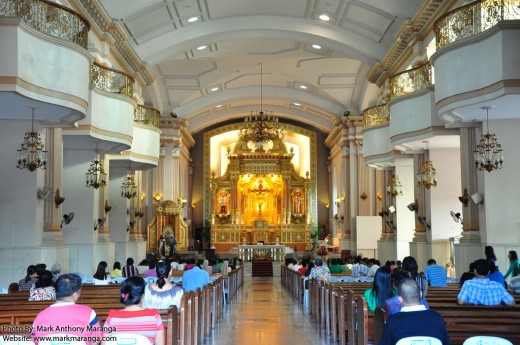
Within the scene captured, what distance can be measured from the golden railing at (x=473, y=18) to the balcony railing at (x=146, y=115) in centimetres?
1032

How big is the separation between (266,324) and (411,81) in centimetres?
839

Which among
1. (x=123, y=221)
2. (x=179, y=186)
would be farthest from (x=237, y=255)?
(x=123, y=221)

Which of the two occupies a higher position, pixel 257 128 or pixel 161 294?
pixel 257 128

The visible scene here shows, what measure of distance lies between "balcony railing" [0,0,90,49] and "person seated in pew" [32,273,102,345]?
24.9 ft

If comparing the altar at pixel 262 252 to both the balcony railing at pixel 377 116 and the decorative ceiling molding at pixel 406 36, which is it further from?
the balcony railing at pixel 377 116

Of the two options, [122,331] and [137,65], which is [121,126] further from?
[122,331]

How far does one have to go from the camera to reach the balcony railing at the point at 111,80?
16391 millimetres

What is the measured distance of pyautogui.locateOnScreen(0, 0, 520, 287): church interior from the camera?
12.6 m

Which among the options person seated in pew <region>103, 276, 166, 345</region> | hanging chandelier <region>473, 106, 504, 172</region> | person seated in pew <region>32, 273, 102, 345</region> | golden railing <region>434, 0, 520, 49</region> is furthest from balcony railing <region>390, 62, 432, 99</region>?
person seated in pew <region>32, 273, 102, 345</region>

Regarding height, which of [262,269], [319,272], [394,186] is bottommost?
[262,269]

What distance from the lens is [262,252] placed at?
31.7m

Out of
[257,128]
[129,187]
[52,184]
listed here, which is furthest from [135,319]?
[257,128]

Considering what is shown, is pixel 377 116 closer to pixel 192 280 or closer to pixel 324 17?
pixel 324 17

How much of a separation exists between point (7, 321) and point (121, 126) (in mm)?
9963
